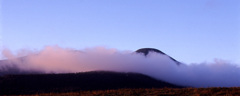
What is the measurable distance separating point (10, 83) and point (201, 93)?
5841 cm

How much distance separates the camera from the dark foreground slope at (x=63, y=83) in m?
71.4

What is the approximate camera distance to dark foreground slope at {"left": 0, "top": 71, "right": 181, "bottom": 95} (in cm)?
7144

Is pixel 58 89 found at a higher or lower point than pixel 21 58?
lower

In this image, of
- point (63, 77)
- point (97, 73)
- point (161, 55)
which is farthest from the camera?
point (161, 55)

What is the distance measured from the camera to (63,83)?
76.4 m

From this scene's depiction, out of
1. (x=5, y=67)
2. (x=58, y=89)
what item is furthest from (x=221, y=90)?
(x=5, y=67)

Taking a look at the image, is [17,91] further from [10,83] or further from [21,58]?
[21,58]

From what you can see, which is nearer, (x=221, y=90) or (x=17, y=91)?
(x=221, y=90)

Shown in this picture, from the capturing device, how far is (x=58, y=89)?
70000 mm

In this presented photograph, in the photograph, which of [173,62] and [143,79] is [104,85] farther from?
[173,62]

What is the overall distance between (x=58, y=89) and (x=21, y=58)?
70.9m

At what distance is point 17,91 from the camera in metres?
70.2

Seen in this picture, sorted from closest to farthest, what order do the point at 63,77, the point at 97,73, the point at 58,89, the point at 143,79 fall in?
the point at 58,89, the point at 63,77, the point at 97,73, the point at 143,79

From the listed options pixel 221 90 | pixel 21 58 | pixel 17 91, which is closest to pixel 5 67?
pixel 21 58
